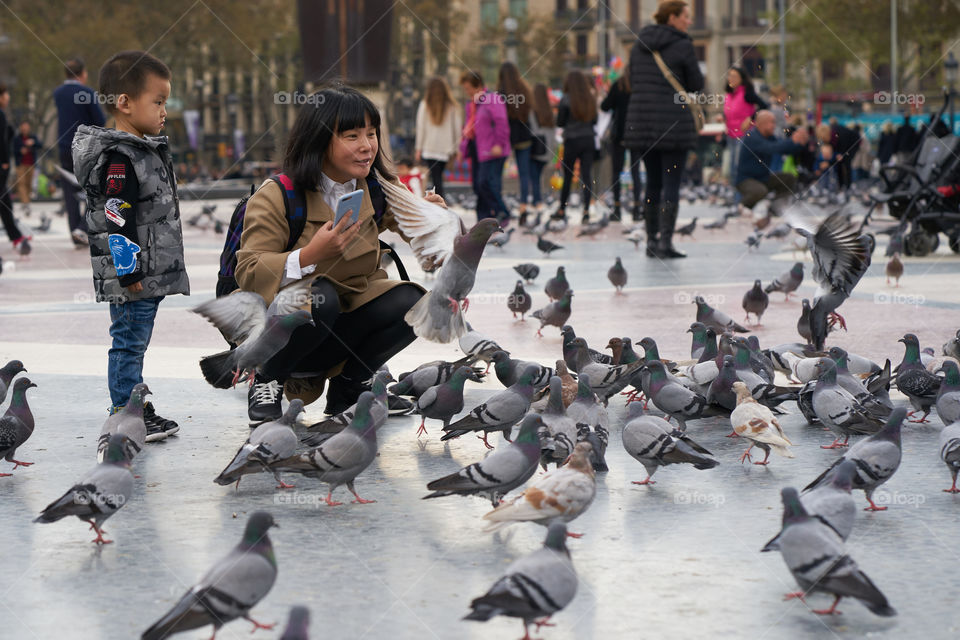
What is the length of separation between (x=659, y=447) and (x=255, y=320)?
5.27 feet

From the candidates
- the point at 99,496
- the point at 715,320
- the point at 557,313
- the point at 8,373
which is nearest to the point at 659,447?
the point at 99,496

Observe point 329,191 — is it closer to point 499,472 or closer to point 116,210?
point 116,210

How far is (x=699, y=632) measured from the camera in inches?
117

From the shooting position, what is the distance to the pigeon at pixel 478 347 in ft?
20.8

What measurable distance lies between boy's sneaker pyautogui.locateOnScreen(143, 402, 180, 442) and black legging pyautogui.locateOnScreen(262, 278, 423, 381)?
0.44 m

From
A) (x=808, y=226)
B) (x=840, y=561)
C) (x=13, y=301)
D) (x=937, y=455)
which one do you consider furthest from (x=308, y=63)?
(x=840, y=561)

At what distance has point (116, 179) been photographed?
5.09 meters

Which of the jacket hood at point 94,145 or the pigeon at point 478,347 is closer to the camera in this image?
the jacket hood at point 94,145

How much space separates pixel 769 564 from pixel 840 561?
421 mm

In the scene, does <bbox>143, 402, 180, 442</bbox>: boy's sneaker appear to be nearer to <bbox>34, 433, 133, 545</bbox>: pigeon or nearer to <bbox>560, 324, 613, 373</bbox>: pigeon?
<bbox>34, 433, 133, 545</bbox>: pigeon

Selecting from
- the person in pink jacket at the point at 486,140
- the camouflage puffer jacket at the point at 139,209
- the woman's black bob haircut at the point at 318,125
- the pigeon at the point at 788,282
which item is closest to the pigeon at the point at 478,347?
the woman's black bob haircut at the point at 318,125

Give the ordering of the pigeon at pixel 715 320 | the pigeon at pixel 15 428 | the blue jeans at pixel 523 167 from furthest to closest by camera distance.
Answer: the blue jeans at pixel 523 167 < the pigeon at pixel 715 320 < the pigeon at pixel 15 428

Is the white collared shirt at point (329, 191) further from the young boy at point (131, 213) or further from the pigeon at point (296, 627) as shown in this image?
the pigeon at point (296, 627)

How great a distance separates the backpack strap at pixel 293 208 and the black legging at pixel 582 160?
11996 mm
